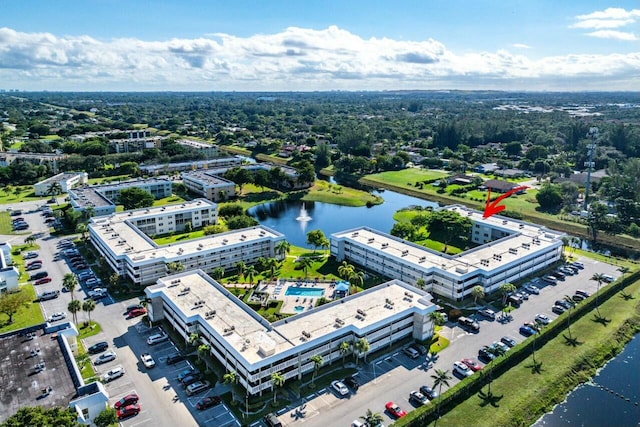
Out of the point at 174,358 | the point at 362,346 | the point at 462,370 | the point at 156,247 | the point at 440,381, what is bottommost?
the point at 174,358

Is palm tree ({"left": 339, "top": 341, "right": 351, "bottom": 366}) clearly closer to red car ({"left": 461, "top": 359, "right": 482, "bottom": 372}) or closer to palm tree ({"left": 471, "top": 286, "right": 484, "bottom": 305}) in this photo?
red car ({"left": 461, "top": 359, "right": 482, "bottom": 372})

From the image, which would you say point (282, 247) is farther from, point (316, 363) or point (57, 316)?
point (57, 316)

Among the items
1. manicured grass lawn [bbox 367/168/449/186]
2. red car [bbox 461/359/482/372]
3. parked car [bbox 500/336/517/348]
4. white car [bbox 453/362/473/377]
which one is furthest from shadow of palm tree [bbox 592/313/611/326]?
manicured grass lawn [bbox 367/168/449/186]

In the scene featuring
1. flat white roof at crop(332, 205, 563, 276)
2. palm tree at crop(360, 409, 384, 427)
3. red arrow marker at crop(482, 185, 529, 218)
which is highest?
flat white roof at crop(332, 205, 563, 276)

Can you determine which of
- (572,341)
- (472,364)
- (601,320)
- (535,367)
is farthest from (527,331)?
(601,320)

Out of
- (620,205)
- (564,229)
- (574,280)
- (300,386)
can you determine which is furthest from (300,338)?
(620,205)

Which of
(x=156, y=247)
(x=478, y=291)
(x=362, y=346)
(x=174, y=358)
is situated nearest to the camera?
(x=362, y=346)

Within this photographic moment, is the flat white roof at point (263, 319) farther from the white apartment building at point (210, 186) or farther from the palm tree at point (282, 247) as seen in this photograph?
the white apartment building at point (210, 186)

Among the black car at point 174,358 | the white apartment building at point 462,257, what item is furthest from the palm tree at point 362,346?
the white apartment building at point 462,257
